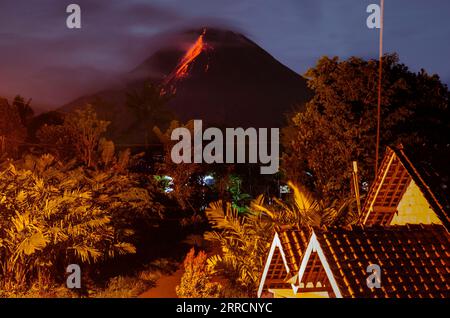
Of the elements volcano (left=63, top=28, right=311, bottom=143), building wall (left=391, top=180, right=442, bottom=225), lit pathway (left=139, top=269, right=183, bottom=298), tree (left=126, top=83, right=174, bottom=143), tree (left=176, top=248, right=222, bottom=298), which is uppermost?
volcano (left=63, top=28, right=311, bottom=143)

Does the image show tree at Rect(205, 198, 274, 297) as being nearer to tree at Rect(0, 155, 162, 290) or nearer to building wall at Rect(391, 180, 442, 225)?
tree at Rect(0, 155, 162, 290)

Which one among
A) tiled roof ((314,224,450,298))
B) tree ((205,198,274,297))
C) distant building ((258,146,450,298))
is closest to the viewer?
tiled roof ((314,224,450,298))

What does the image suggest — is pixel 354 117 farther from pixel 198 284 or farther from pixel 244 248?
pixel 198 284

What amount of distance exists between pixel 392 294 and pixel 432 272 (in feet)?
3.09

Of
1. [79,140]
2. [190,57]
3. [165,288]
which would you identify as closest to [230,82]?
[190,57]

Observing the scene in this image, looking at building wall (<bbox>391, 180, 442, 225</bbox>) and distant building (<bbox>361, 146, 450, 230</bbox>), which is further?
building wall (<bbox>391, 180, 442, 225</bbox>)

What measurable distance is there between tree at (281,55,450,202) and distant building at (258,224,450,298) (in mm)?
12052

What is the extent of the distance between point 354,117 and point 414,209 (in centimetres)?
1157

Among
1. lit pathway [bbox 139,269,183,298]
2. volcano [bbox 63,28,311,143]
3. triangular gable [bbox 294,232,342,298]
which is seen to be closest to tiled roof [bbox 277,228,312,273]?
triangular gable [bbox 294,232,342,298]

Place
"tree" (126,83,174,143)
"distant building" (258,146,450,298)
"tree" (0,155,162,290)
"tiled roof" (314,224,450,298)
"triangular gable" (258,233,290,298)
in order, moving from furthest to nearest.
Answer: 1. "tree" (126,83,174,143)
2. "tree" (0,155,162,290)
3. "triangular gable" (258,233,290,298)
4. "distant building" (258,146,450,298)
5. "tiled roof" (314,224,450,298)

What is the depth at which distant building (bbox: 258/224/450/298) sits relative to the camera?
7.88 metres

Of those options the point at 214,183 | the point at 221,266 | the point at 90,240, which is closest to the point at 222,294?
the point at 221,266

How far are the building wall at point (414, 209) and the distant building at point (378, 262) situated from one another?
881 millimetres

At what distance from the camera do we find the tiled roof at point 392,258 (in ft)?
25.8
